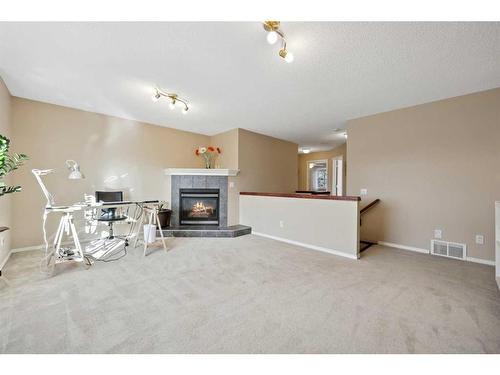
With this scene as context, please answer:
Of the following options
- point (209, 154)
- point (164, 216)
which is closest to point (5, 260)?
point (164, 216)

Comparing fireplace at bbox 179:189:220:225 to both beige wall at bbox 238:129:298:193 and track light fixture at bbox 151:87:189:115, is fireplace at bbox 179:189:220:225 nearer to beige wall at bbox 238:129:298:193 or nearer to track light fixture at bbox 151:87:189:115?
beige wall at bbox 238:129:298:193

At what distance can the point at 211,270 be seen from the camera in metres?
2.67

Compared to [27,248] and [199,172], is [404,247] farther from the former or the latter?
[27,248]

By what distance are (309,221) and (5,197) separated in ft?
14.4

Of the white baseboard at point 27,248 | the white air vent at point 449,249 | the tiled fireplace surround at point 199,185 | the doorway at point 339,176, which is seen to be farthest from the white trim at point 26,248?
the white air vent at point 449,249

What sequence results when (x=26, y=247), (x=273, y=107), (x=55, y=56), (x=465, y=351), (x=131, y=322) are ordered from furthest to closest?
1. (x=273, y=107)
2. (x=26, y=247)
3. (x=55, y=56)
4. (x=131, y=322)
5. (x=465, y=351)

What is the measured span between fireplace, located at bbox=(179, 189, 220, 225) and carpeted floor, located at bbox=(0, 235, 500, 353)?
6.02 ft

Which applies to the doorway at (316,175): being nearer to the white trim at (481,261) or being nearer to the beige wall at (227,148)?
the beige wall at (227,148)

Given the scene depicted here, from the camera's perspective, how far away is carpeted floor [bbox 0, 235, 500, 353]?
1.40 m

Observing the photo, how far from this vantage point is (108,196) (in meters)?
3.92
